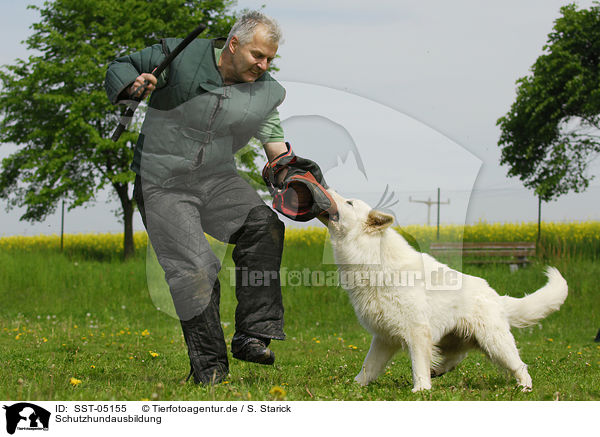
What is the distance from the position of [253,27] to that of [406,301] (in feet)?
8.28

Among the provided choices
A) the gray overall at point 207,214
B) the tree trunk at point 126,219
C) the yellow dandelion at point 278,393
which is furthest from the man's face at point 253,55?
the tree trunk at point 126,219

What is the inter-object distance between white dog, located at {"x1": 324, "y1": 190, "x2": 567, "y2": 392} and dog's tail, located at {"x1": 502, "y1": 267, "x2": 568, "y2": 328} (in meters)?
0.18

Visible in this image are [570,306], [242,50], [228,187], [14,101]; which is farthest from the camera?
[14,101]

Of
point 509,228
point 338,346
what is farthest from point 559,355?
point 509,228

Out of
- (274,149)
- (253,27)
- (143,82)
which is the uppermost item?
(253,27)

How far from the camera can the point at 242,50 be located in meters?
3.99

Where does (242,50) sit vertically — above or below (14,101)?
below

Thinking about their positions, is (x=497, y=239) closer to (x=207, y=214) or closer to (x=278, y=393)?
(x=207, y=214)

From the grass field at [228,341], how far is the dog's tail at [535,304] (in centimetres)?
57

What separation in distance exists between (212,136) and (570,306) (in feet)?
34.2

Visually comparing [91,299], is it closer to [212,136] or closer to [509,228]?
[212,136]

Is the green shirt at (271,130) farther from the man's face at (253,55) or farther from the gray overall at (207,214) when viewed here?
the man's face at (253,55)
